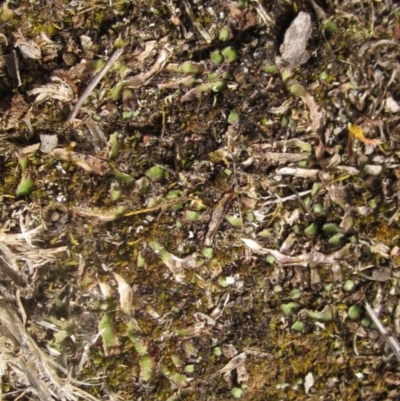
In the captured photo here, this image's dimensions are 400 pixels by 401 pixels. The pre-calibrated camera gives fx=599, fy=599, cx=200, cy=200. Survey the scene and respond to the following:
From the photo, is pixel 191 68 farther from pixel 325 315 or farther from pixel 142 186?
pixel 325 315

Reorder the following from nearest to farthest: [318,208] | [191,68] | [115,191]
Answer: [115,191], [191,68], [318,208]

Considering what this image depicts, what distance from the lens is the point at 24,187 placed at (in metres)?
3.15

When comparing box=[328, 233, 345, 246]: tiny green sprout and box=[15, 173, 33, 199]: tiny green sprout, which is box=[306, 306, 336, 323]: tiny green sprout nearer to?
box=[328, 233, 345, 246]: tiny green sprout

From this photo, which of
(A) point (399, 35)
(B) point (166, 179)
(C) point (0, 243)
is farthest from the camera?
(A) point (399, 35)

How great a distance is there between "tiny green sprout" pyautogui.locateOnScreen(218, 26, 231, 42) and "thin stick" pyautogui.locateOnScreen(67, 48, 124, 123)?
57 centimetres

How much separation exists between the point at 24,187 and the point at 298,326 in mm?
1698

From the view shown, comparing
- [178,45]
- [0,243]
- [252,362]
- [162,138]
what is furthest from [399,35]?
[0,243]

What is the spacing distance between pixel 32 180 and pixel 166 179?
711mm

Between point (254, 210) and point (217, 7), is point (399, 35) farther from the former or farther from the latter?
point (254, 210)

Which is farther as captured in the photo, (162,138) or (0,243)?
(162,138)

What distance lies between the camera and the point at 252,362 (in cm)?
337

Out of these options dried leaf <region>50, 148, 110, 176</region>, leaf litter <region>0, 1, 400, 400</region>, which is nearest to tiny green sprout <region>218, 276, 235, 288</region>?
leaf litter <region>0, 1, 400, 400</region>

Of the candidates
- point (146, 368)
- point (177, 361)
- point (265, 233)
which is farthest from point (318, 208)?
point (146, 368)

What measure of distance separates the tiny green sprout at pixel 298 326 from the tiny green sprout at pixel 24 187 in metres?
1.64
